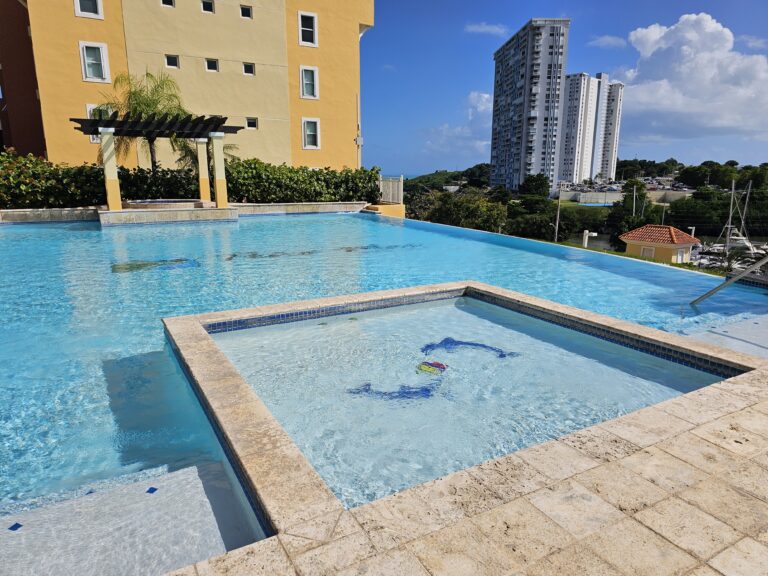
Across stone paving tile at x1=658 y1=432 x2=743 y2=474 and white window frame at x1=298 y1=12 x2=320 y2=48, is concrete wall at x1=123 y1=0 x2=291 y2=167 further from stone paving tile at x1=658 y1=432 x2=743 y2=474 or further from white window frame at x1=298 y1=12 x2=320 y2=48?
stone paving tile at x1=658 y1=432 x2=743 y2=474

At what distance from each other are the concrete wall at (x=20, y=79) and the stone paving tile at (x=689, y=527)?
79.7 feet

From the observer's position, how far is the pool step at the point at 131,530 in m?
2.49

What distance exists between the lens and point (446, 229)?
1672cm

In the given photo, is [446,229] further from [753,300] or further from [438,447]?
[438,447]

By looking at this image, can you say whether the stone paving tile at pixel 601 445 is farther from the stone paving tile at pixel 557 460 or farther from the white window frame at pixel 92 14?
the white window frame at pixel 92 14

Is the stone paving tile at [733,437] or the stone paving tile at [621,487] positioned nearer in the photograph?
the stone paving tile at [621,487]

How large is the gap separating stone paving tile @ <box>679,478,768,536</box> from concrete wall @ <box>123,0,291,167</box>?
2112cm

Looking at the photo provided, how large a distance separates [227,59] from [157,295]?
1617 cm

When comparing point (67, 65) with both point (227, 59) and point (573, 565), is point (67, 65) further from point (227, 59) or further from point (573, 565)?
point (573, 565)

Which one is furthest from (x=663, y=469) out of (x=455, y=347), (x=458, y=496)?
(x=455, y=347)

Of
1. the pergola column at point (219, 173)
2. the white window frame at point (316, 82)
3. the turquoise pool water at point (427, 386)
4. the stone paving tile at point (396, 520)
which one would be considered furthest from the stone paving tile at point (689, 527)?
the white window frame at point (316, 82)

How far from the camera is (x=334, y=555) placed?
206 cm

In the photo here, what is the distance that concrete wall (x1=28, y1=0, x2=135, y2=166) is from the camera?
17.5 m

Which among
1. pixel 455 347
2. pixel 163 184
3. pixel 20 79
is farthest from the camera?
pixel 20 79
